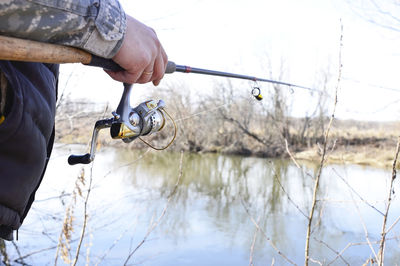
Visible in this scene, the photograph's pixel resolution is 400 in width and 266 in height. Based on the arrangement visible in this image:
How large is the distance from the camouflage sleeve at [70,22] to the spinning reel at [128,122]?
343 mm

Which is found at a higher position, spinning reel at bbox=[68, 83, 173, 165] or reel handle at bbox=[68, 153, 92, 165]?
spinning reel at bbox=[68, 83, 173, 165]

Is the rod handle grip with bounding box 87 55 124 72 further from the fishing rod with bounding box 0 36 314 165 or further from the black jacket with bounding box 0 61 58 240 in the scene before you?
the black jacket with bounding box 0 61 58 240

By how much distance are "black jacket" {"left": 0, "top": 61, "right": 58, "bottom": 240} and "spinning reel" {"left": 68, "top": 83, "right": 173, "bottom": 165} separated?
0.67 feet

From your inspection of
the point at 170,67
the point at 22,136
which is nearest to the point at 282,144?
the point at 170,67

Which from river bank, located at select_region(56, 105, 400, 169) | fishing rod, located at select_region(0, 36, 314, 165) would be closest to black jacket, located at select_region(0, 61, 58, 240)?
fishing rod, located at select_region(0, 36, 314, 165)

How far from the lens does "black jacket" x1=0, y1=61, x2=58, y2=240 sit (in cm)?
74

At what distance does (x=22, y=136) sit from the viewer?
778 mm

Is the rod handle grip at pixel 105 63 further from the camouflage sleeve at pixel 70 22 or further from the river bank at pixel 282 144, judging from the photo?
the river bank at pixel 282 144

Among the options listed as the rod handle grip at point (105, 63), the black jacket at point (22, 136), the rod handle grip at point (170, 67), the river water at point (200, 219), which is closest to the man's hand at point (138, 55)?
the rod handle grip at point (105, 63)

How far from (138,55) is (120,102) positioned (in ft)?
1.15

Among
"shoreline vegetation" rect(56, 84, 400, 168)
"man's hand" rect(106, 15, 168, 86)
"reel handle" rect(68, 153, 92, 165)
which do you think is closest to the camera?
"man's hand" rect(106, 15, 168, 86)

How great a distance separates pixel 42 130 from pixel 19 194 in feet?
0.45

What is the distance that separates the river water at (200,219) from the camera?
4.18 m

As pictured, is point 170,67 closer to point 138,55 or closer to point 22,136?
point 138,55
